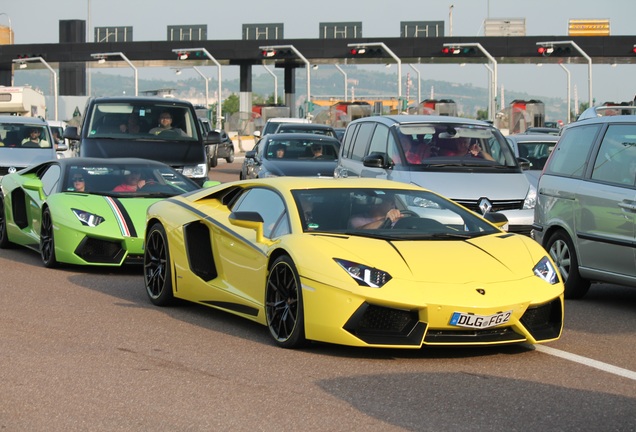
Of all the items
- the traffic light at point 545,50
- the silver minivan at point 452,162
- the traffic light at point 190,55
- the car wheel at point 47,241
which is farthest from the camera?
the traffic light at point 190,55

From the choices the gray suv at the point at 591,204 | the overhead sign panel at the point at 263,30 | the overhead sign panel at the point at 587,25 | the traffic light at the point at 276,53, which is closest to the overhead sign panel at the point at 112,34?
the overhead sign panel at the point at 263,30

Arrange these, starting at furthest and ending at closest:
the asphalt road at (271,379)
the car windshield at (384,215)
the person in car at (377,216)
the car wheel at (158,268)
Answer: the car wheel at (158,268) → the person in car at (377,216) → the car windshield at (384,215) → the asphalt road at (271,379)

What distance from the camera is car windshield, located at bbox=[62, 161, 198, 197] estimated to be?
553 inches

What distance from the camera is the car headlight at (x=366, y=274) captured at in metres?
7.94

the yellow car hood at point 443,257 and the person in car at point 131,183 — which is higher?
the person in car at point 131,183

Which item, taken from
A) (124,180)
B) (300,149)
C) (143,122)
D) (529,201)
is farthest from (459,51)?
(124,180)

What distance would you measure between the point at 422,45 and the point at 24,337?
209 ft

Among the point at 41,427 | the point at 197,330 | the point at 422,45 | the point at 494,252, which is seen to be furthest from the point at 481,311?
the point at 422,45

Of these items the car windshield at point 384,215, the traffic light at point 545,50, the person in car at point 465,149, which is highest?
the traffic light at point 545,50

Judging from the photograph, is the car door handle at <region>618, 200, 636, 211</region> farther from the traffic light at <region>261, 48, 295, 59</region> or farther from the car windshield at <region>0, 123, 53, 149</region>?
the traffic light at <region>261, 48, 295, 59</region>

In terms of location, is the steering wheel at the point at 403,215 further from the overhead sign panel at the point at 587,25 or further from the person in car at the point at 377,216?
the overhead sign panel at the point at 587,25

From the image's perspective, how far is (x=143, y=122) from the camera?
20.8 m

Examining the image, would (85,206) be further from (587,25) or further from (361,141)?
(587,25)

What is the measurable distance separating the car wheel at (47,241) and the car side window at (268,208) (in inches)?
159
